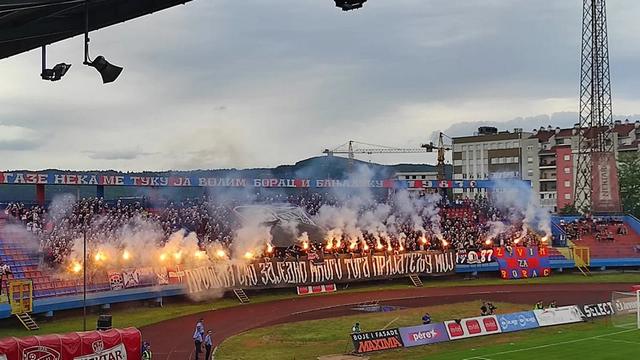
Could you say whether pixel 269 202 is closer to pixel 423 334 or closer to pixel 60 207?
pixel 60 207

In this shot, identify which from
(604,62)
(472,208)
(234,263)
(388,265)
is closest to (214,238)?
(234,263)

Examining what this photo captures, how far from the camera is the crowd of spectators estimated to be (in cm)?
4453

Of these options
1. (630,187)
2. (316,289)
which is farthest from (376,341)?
(630,187)

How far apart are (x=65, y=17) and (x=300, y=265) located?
37.1 metres

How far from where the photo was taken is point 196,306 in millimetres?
43438

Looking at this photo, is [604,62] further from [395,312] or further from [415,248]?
[395,312]

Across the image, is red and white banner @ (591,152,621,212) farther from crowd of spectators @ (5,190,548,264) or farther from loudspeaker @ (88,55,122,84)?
loudspeaker @ (88,55,122,84)

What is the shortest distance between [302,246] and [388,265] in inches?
284

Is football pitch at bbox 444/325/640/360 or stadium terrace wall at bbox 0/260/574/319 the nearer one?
football pitch at bbox 444/325/640/360

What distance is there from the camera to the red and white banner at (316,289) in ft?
164

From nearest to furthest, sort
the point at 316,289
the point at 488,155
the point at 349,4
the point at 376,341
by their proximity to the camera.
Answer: the point at 349,4, the point at 376,341, the point at 316,289, the point at 488,155

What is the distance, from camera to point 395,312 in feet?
139

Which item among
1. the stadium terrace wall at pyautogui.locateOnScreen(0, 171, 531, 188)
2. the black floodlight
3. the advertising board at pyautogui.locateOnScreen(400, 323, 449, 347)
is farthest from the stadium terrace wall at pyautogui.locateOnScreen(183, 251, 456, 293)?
the black floodlight

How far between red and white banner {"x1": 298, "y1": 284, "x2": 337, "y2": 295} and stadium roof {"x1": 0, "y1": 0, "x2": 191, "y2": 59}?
36.6 m
